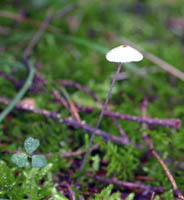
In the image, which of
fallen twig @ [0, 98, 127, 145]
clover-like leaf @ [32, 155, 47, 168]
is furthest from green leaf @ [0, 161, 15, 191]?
fallen twig @ [0, 98, 127, 145]

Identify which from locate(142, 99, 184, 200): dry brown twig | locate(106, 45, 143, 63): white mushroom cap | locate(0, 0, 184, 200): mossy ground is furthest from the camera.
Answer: locate(0, 0, 184, 200): mossy ground

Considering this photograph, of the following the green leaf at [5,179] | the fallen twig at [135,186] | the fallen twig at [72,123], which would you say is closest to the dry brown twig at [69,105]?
the fallen twig at [72,123]

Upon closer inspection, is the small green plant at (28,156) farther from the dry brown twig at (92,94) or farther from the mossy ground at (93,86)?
the dry brown twig at (92,94)

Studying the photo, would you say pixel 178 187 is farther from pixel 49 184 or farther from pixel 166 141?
pixel 49 184

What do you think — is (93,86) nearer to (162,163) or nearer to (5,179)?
(162,163)

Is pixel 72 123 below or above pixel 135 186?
above

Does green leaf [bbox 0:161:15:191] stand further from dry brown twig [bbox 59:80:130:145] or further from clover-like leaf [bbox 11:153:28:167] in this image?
dry brown twig [bbox 59:80:130:145]

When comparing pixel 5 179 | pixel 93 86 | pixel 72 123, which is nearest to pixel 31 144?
pixel 5 179

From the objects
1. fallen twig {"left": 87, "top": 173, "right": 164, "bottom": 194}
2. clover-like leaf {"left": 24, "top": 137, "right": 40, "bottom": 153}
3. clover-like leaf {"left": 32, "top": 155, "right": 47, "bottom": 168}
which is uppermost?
clover-like leaf {"left": 24, "top": 137, "right": 40, "bottom": 153}
